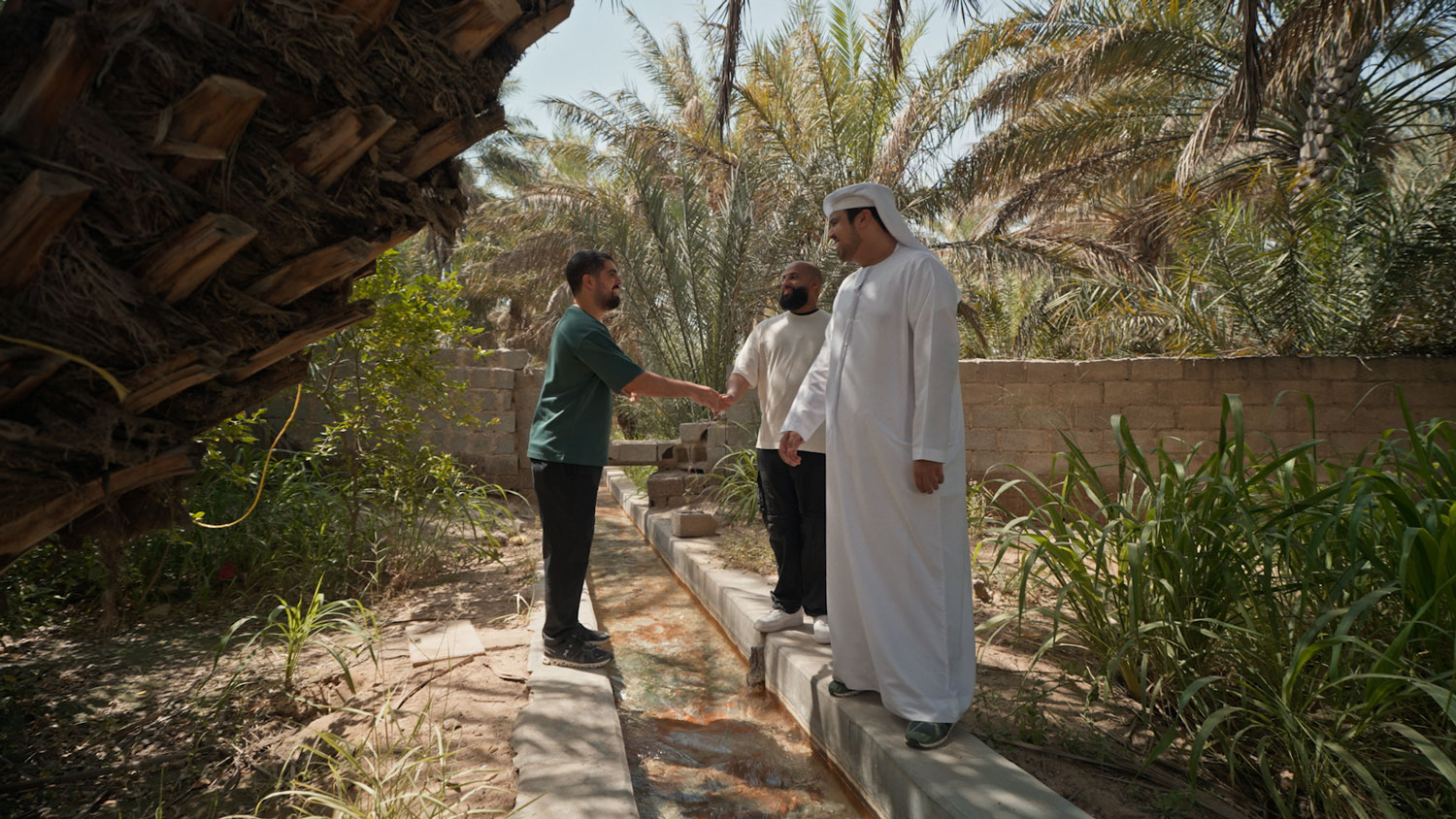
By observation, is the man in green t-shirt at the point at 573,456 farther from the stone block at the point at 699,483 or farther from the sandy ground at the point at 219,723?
the stone block at the point at 699,483

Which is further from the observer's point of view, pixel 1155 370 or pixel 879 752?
pixel 1155 370

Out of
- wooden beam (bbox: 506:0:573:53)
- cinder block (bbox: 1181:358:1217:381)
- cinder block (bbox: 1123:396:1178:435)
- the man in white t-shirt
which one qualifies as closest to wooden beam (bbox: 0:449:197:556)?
wooden beam (bbox: 506:0:573:53)

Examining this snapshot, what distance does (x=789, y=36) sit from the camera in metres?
13.4

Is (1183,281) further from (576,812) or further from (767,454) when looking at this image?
(576,812)

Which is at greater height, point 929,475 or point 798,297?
point 798,297

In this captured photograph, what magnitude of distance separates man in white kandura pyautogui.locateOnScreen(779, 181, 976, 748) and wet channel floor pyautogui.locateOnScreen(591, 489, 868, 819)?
39 cm

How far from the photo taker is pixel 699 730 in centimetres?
349

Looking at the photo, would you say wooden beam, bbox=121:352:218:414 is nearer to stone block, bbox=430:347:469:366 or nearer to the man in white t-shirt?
the man in white t-shirt

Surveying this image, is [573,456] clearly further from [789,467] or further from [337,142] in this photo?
[337,142]

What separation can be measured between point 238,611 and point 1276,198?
9.47 metres

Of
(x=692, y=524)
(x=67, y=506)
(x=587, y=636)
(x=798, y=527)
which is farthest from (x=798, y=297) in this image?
(x=67, y=506)

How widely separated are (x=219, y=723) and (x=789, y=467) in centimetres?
268

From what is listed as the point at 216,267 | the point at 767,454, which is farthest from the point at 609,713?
the point at 216,267

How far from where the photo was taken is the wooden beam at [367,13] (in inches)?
76.8
